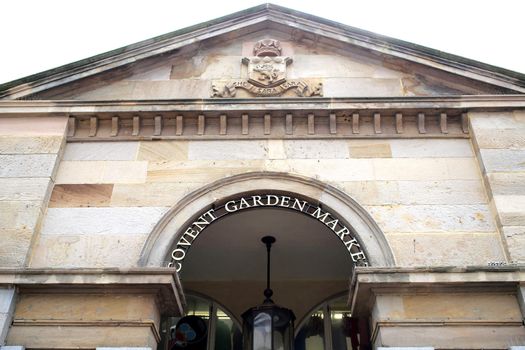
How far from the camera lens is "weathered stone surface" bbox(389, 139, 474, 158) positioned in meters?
8.73

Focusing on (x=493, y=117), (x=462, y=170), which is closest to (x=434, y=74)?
(x=493, y=117)

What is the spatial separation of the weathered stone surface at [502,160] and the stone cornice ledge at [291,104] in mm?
892

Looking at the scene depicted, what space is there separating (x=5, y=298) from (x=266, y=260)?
16.6ft

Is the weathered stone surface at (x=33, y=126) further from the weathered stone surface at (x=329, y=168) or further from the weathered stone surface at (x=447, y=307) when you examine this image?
the weathered stone surface at (x=447, y=307)

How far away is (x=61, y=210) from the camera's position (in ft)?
27.0

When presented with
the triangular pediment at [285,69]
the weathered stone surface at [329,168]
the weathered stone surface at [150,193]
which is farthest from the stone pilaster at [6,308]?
the weathered stone surface at [329,168]

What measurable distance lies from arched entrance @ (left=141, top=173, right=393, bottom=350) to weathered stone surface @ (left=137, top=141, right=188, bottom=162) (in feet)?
3.02

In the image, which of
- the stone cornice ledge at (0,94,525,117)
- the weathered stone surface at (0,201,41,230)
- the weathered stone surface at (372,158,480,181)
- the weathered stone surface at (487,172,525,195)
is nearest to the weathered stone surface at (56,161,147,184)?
the weathered stone surface at (0,201,41,230)

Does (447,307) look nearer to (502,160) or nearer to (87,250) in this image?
(502,160)

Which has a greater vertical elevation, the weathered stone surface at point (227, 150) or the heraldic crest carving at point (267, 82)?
the heraldic crest carving at point (267, 82)

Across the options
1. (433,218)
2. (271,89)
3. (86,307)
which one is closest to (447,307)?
(433,218)

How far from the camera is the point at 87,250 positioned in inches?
307

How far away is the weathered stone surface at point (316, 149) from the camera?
8766 mm

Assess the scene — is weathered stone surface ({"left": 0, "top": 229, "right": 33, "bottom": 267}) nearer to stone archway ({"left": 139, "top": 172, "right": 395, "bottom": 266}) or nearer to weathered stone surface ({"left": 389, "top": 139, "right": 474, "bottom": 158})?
stone archway ({"left": 139, "top": 172, "right": 395, "bottom": 266})
